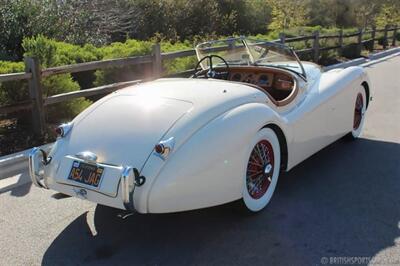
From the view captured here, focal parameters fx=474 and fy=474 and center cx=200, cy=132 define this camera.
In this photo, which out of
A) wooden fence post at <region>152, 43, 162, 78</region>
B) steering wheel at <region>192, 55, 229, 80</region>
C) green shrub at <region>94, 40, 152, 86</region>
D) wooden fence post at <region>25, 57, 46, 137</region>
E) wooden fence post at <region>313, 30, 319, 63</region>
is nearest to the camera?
steering wheel at <region>192, 55, 229, 80</region>

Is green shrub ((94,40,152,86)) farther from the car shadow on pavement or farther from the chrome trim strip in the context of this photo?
the chrome trim strip

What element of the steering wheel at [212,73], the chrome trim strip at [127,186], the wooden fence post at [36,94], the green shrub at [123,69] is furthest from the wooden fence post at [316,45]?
the chrome trim strip at [127,186]

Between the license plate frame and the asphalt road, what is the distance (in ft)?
1.69

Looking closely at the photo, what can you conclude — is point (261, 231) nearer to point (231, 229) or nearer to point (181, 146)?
point (231, 229)

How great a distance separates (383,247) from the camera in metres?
3.47

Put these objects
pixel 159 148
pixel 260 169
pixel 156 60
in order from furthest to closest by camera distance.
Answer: pixel 156 60, pixel 260 169, pixel 159 148

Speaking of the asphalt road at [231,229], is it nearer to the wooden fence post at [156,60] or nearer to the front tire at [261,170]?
the front tire at [261,170]

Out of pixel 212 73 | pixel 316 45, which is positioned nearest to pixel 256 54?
pixel 212 73

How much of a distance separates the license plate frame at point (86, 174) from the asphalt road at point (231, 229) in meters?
0.51

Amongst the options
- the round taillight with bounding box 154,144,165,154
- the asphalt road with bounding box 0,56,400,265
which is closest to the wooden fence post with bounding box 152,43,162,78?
the asphalt road with bounding box 0,56,400,265

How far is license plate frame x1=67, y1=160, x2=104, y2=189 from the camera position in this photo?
11.1 ft

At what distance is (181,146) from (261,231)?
0.97m

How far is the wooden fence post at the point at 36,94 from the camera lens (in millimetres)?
5938

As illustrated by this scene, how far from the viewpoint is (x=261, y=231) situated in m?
3.72
